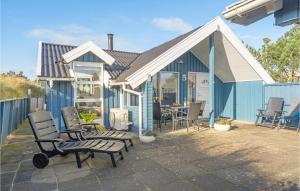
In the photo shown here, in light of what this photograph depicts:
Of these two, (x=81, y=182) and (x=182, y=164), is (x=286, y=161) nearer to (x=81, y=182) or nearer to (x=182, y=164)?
(x=182, y=164)

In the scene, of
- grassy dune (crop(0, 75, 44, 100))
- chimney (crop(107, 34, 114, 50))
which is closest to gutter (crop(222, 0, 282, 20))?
chimney (crop(107, 34, 114, 50))

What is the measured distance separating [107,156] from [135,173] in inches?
56.8

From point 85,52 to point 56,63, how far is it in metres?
1.37

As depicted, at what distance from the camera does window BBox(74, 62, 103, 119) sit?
984 centimetres

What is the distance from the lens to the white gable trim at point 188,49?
8648mm

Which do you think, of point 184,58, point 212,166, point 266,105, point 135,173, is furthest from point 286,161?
point 184,58

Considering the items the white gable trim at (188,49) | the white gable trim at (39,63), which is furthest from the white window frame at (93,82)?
the white gable trim at (188,49)

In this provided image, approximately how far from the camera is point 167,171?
196 inches

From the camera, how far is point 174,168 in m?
5.14

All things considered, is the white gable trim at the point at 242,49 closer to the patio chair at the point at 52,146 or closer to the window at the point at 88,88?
the window at the point at 88,88

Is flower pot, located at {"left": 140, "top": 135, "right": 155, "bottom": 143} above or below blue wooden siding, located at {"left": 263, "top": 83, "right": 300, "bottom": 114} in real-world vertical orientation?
below

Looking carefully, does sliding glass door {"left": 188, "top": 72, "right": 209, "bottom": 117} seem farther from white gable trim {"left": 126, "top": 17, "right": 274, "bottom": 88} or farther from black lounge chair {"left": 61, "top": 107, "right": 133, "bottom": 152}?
black lounge chair {"left": 61, "top": 107, "right": 133, "bottom": 152}

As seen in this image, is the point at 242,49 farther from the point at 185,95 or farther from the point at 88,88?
the point at 88,88

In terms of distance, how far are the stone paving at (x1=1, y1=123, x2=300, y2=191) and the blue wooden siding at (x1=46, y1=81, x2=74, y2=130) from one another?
1.78 meters
